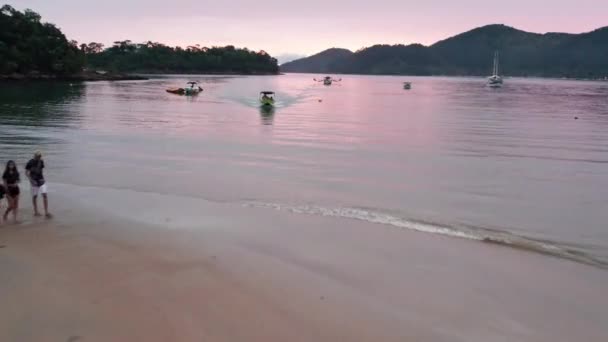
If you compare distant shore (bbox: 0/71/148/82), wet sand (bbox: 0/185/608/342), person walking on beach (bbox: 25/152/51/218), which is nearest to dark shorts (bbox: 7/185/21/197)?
person walking on beach (bbox: 25/152/51/218)

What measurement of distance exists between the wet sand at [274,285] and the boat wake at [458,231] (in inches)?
20.4

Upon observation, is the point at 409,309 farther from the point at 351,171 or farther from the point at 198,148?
the point at 198,148

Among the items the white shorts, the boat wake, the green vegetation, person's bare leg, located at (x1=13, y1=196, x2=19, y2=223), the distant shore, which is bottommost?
the boat wake

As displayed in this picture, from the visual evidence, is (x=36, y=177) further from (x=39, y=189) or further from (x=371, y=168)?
(x=371, y=168)

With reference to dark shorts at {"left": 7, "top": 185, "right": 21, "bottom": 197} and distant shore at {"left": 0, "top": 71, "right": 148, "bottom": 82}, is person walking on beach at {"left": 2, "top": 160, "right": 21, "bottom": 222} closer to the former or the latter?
dark shorts at {"left": 7, "top": 185, "right": 21, "bottom": 197}

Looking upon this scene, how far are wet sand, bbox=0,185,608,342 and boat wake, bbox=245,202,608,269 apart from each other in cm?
52

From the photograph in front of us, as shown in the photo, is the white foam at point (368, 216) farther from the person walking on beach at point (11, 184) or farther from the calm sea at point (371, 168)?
the person walking on beach at point (11, 184)

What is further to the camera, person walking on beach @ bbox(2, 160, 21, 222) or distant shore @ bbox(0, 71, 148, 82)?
distant shore @ bbox(0, 71, 148, 82)

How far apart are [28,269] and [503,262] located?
9.72 m

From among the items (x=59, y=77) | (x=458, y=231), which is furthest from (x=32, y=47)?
(x=458, y=231)

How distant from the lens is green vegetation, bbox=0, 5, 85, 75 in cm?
10169

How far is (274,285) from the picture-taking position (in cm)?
912

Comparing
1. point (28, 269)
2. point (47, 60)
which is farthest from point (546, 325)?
point (47, 60)

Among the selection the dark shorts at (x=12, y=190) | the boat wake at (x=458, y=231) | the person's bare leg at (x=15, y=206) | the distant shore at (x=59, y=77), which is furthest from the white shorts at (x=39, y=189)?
the distant shore at (x=59, y=77)
